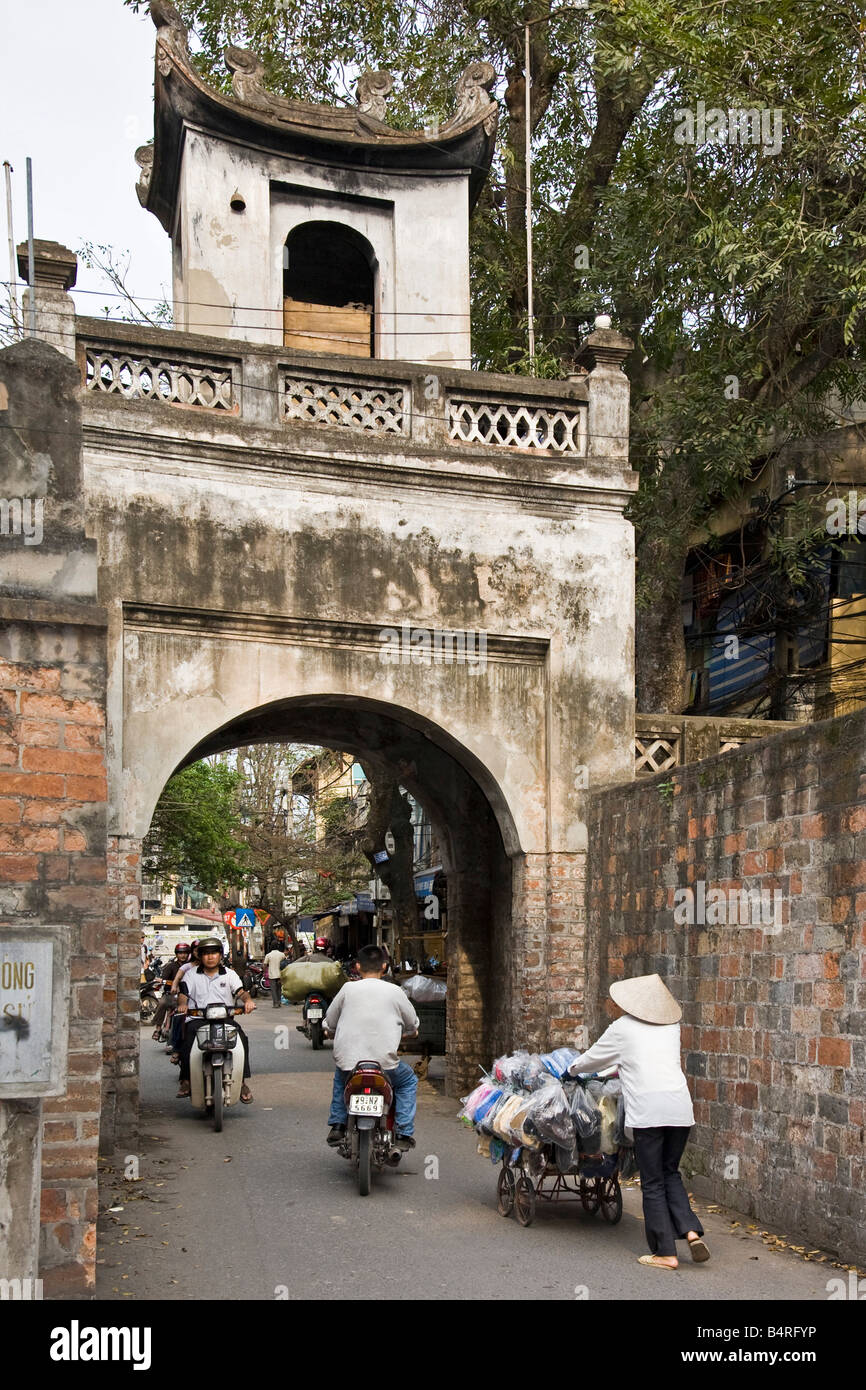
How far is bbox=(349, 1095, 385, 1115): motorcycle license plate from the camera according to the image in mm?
8883

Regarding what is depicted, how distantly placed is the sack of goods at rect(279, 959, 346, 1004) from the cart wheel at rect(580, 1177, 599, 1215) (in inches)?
482

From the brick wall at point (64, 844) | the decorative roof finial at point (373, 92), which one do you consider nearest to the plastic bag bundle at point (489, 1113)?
the brick wall at point (64, 844)

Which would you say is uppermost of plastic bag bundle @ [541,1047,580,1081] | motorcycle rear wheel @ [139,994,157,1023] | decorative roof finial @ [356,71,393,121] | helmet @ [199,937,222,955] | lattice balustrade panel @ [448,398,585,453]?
decorative roof finial @ [356,71,393,121]

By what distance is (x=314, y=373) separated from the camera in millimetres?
11844

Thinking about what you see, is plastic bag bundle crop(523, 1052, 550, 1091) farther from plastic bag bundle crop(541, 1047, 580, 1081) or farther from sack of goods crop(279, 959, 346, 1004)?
sack of goods crop(279, 959, 346, 1004)

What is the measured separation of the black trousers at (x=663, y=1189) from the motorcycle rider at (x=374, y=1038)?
250cm

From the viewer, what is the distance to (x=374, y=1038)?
30.5ft

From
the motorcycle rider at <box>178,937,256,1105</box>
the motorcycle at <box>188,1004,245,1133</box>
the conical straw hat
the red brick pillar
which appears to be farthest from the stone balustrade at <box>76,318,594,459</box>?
the conical straw hat

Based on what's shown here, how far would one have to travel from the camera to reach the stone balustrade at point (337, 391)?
11305 millimetres

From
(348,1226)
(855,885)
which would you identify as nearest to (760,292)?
(855,885)

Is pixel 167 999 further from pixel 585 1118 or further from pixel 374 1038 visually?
pixel 585 1118

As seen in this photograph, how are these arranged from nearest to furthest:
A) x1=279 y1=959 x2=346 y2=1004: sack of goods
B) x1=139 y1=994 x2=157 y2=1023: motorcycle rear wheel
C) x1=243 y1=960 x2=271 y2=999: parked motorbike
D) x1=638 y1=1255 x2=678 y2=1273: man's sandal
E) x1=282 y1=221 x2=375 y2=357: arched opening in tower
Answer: x1=638 y1=1255 x2=678 y2=1273: man's sandal
x1=282 y1=221 x2=375 y2=357: arched opening in tower
x1=279 y1=959 x2=346 y2=1004: sack of goods
x1=139 y1=994 x2=157 y2=1023: motorcycle rear wheel
x1=243 y1=960 x2=271 y2=999: parked motorbike

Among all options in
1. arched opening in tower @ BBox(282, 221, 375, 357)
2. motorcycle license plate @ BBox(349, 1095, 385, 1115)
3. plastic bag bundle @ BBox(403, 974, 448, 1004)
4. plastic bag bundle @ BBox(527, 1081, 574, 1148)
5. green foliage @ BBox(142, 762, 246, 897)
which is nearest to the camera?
plastic bag bundle @ BBox(527, 1081, 574, 1148)

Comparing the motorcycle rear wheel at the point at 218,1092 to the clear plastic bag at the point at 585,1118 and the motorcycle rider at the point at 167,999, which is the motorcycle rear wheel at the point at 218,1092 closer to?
the clear plastic bag at the point at 585,1118
